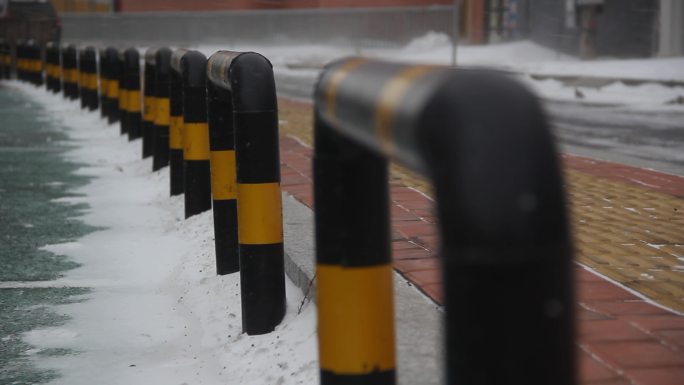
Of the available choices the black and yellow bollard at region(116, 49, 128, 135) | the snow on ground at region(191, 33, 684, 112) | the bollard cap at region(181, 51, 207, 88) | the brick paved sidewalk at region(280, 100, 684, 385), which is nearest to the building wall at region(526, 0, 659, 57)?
the snow on ground at region(191, 33, 684, 112)

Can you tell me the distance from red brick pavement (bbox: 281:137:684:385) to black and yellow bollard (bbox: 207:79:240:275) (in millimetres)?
643

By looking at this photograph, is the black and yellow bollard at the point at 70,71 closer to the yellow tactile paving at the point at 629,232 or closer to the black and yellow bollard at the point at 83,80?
the black and yellow bollard at the point at 83,80

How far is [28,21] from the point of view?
81.6ft

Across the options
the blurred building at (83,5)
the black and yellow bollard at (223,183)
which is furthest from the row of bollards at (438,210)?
the blurred building at (83,5)

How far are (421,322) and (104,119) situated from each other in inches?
388

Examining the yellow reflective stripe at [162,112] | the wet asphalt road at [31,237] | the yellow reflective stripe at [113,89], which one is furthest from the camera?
the yellow reflective stripe at [113,89]

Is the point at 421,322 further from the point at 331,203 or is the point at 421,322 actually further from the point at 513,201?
the point at 513,201

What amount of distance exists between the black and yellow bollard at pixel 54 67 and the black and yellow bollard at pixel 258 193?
13277 millimetres

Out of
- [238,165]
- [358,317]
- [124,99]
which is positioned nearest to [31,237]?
[238,165]

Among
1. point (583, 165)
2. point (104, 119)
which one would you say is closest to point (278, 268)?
point (583, 165)

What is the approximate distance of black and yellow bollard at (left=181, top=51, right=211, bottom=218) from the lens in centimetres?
543

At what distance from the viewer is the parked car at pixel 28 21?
24.3 meters

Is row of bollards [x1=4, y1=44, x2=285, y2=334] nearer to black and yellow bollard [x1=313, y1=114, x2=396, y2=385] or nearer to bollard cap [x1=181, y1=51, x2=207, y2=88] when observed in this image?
bollard cap [x1=181, y1=51, x2=207, y2=88]

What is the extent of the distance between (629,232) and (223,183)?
1.71 m
